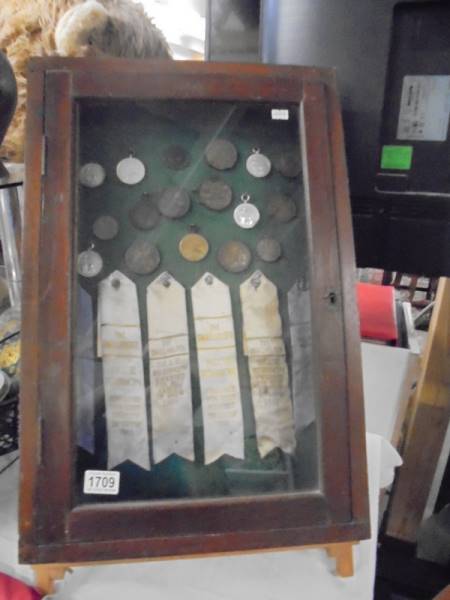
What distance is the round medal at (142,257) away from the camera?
0.52 metres

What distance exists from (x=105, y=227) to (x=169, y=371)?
173mm

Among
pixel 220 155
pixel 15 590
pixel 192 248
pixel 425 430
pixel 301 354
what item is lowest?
pixel 425 430

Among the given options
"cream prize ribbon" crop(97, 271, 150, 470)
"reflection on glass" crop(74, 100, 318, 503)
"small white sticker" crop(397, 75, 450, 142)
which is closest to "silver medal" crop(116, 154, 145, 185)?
"reflection on glass" crop(74, 100, 318, 503)

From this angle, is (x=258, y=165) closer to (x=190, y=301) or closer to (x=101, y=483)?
(x=190, y=301)

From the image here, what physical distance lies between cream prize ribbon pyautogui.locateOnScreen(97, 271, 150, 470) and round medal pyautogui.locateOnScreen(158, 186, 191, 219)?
9 cm

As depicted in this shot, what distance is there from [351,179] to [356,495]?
1.32ft

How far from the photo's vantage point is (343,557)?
491 millimetres

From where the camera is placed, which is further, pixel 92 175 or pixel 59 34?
pixel 59 34

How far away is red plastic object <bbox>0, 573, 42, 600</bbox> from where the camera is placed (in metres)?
0.47

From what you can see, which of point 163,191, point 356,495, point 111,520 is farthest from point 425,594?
point 163,191

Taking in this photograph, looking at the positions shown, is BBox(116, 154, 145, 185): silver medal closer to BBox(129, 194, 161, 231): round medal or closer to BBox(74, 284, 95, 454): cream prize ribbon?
BBox(129, 194, 161, 231): round medal

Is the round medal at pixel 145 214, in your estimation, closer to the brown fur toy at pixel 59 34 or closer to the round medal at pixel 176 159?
the round medal at pixel 176 159

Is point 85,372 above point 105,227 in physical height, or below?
below

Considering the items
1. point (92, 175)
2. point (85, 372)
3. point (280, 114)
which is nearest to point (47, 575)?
point (85, 372)
